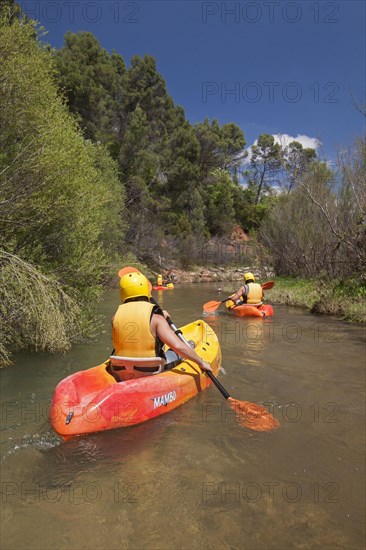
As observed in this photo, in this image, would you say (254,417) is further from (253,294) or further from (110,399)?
(253,294)

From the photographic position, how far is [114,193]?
2164 cm

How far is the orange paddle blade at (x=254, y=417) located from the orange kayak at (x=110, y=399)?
2.21ft

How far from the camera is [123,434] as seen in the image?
13.0 ft

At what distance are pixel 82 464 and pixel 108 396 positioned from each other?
0.69 meters

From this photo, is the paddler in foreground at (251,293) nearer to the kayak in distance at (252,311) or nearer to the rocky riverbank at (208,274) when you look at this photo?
the kayak in distance at (252,311)

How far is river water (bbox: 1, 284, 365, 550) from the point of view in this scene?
8.52 ft

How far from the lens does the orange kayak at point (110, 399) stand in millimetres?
3799

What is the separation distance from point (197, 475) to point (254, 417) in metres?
1.28

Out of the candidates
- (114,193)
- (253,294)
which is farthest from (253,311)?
(114,193)

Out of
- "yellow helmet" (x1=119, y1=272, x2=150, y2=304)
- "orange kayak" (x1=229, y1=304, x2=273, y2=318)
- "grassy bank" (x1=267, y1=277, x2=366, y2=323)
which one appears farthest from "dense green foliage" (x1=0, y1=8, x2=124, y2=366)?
"grassy bank" (x1=267, y1=277, x2=366, y2=323)

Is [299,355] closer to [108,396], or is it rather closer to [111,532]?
[108,396]
